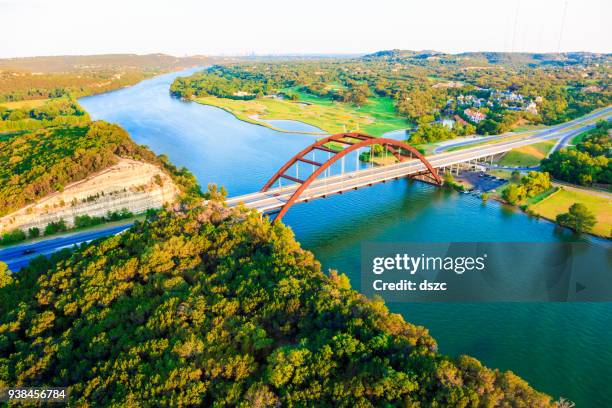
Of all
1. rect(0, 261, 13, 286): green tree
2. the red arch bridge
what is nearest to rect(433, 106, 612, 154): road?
the red arch bridge

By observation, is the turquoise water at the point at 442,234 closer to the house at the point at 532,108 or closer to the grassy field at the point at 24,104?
the grassy field at the point at 24,104

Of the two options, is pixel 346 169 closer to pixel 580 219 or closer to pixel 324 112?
pixel 580 219

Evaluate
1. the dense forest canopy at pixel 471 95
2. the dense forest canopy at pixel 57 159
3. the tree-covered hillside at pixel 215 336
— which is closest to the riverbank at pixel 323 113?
the dense forest canopy at pixel 471 95

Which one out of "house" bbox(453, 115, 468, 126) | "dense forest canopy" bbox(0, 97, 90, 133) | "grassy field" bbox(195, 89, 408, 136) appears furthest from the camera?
"house" bbox(453, 115, 468, 126)

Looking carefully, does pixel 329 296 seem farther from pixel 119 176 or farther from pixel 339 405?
pixel 119 176

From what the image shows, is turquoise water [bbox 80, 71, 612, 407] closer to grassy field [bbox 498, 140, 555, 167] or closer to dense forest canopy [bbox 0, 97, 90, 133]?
dense forest canopy [bbox 0, 97, 90, 133]

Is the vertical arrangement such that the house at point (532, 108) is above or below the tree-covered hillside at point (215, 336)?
above
